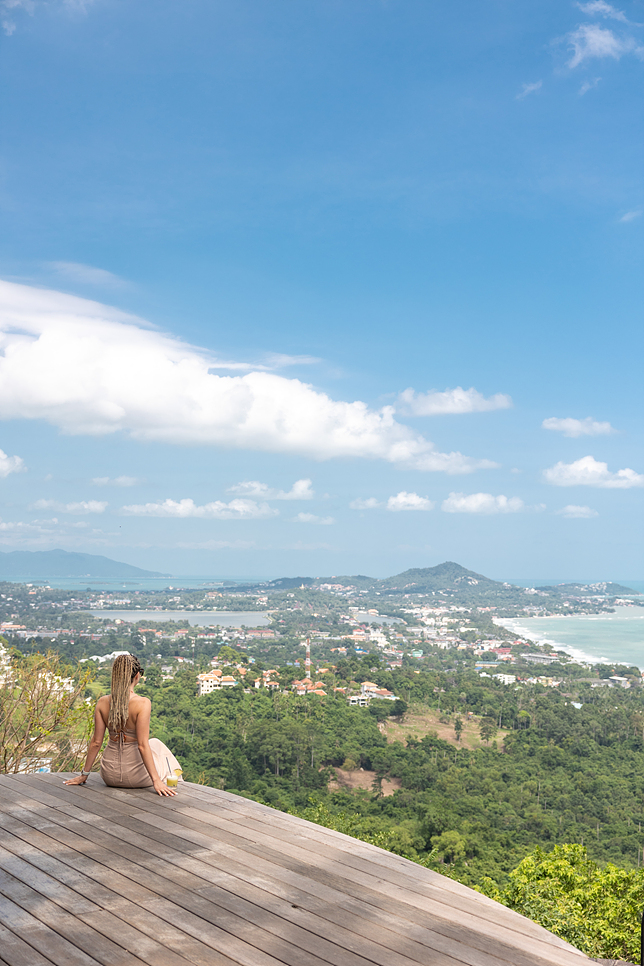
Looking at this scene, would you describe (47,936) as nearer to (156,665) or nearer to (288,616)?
(156,665)

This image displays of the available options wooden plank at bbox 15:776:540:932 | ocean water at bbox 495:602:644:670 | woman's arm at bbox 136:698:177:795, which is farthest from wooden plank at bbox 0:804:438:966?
ocean water at bbox 495:602:644:670

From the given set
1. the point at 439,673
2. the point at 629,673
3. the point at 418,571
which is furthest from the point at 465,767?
the point at 418,571

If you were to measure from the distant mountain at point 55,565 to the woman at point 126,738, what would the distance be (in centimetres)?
13134

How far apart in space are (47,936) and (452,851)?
1617 cm

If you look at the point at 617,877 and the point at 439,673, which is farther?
the point at 439,673

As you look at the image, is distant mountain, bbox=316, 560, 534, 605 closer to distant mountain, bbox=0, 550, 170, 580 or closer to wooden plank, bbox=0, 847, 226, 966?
distant mountain, bbox=0, 550, 170, 580

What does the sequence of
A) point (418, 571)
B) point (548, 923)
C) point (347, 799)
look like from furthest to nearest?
1. point (418, 571)
2. point (347, 799)
3. point (548, 923)

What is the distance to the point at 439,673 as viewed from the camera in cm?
4719

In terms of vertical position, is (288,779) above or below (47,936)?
below

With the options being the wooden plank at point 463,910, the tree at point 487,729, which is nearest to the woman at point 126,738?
the wooden plank at point 463,910

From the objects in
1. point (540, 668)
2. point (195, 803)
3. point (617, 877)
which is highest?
point (195, 803)

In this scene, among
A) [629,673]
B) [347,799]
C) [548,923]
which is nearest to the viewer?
[548,923]

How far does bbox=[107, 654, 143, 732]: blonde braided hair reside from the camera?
3479 mm

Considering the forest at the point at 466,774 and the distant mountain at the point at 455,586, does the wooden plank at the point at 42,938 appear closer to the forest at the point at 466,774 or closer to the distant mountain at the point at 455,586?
the forest at the point at 466,774
